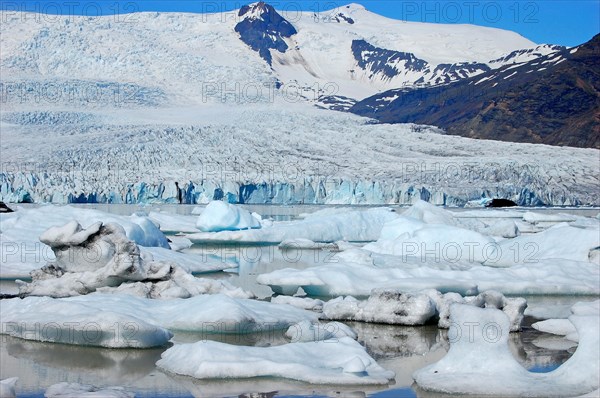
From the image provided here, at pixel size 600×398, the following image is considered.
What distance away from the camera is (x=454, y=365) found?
4395 mm

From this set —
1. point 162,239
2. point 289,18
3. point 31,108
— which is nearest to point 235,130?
point 31,108

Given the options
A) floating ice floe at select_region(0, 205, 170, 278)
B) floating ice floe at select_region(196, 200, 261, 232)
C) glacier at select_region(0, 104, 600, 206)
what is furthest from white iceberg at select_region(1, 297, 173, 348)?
glacier at select_region(0, 104, 600, 206)

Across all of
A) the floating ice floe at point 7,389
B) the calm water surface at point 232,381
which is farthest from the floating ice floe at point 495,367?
the floating ice floe at point 7,389

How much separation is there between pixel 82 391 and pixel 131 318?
1322 mm

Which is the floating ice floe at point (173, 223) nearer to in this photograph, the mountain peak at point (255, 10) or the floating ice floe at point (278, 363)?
the floating ice floe at point (278, 363)

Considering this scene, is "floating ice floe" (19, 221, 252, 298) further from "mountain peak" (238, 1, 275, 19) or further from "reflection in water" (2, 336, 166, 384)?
"mountain peak" (238, 1, 275, 19)

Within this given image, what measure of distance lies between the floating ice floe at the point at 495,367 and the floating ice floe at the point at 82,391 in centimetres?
159

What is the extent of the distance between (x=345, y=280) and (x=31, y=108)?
1264 inches

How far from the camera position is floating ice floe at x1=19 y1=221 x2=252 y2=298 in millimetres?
7082

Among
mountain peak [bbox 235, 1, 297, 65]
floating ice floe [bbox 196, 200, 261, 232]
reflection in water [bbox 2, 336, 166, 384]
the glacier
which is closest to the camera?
reflection in water [bbox 2, 336, 166, 384]

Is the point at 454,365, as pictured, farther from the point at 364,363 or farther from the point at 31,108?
the point at 31,108

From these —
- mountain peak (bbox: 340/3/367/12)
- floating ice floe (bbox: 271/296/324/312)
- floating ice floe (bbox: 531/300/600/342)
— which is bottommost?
floating ice floe (bbox: 271/296/324/312)

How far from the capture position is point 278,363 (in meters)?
4.39

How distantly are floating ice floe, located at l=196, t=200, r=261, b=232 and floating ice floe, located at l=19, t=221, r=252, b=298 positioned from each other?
7773 mm
